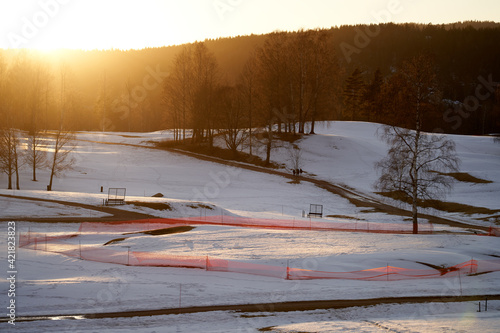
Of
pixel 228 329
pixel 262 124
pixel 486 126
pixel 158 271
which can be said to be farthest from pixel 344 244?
pixel 486 126

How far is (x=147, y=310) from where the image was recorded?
16.2 metres

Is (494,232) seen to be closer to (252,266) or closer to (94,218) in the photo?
(252,266)

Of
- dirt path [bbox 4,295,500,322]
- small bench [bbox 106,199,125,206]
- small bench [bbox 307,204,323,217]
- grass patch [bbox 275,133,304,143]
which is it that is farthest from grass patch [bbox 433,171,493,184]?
small bench [bbox 106,199,125,206]

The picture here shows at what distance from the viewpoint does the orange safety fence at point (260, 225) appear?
31203 mm

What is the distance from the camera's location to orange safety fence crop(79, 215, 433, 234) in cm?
3120

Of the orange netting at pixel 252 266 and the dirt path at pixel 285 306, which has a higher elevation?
the orange netting at pixel 252 266

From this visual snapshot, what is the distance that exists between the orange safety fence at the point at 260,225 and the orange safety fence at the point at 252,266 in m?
6.71

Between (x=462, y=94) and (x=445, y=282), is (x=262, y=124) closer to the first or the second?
(x=445, y=282)

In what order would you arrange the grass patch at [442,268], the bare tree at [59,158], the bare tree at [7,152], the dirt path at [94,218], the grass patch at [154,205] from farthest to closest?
the bare tree at [59,158]
the bare tree at [7,152]
the grass patch at [154,205]
the dirt path at [94,218]
the grass patch at [442,268]

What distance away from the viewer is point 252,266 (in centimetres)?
2148

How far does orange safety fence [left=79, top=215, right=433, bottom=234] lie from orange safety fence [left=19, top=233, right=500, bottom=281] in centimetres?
671

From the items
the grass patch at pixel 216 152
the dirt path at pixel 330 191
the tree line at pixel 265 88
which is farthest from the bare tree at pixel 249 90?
the dirt path at pixel 330 191

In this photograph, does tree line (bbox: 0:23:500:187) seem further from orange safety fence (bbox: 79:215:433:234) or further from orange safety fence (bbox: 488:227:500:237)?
orange safety fence (bbox: 488:227:500:237)

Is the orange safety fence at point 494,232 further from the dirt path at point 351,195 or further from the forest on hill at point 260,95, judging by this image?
the forest on hill at point 260,95
